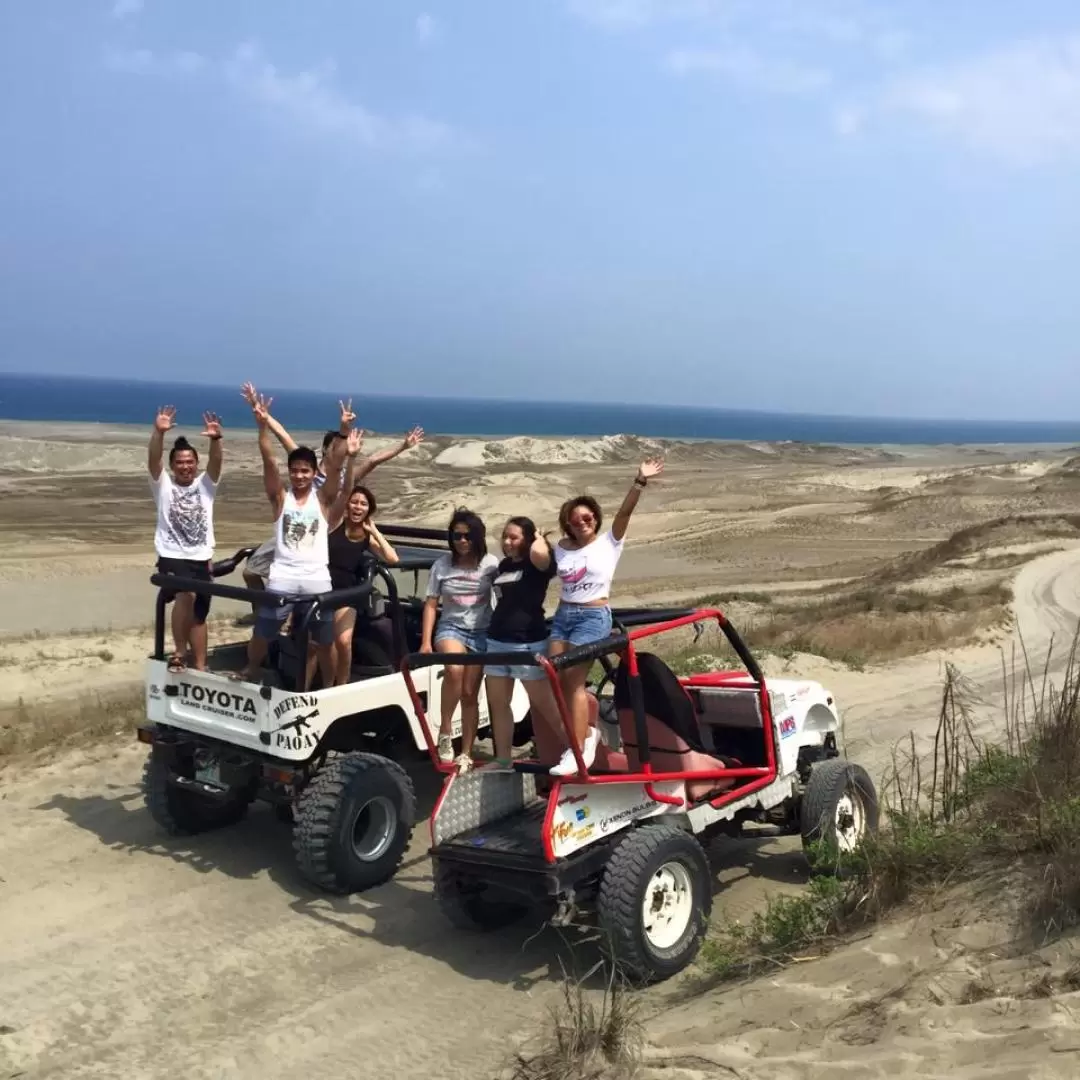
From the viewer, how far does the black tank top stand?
26.4 feet

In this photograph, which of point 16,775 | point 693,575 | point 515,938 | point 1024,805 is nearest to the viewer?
point 1024,805

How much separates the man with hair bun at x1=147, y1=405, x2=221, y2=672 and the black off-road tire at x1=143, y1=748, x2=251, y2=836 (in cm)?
79

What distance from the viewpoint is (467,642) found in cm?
748

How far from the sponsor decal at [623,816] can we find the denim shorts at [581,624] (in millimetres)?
1039

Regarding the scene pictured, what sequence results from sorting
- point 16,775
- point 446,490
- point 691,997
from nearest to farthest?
point 691,997 < point 16,775 < point 446,490

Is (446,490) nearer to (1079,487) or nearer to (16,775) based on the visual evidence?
(1079,487)

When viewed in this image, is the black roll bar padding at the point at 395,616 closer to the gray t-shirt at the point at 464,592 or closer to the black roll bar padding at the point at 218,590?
the gray t-shirt at the point at 464,592

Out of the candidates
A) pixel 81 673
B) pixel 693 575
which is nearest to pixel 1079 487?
pixel 693 575

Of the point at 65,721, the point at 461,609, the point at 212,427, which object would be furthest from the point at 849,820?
→ the point at 65,721

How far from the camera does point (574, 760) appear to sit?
231 inches

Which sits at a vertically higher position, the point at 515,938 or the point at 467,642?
the point at 467,642

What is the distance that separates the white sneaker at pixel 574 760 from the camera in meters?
5.84

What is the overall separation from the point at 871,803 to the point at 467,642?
292 centimetres

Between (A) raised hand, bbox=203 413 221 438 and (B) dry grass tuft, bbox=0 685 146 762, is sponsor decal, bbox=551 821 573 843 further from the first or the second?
(B) dry grass tuft, bbox=0 685 146 762
